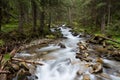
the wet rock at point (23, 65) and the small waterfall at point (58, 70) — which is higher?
the wet rock at point (23, 65)

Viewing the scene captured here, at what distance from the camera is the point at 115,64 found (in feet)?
44.4

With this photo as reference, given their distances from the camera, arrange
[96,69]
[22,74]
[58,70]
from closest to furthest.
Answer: [22,74], [96,69], [58,70]

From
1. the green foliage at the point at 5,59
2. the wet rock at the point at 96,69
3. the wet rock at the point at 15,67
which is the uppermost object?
the green foliage at the point at 5,59

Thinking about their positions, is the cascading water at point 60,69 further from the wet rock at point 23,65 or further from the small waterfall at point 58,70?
the wet rock at point 23,65

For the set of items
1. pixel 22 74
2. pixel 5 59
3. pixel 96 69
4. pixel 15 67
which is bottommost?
pixel 96 69

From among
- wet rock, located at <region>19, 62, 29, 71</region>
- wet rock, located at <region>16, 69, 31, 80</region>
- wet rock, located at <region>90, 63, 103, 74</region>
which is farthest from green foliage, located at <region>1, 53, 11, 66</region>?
wet rock, located at <region>90, 63, 103, 74</region>

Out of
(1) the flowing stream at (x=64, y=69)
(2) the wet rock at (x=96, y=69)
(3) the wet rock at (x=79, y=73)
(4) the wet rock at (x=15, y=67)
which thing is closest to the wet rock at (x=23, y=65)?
(4) the wet rock at (x=15, y=67)

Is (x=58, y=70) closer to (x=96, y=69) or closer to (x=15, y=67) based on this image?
(x=96, y=69)

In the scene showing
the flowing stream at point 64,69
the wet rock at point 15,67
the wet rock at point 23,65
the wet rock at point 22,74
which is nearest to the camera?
the wet rock at point 22,74

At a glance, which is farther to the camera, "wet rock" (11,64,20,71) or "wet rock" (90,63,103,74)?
"wet rock" (90,63,103,74)

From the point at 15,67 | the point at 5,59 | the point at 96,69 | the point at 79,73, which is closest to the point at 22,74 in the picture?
the point at 15,67

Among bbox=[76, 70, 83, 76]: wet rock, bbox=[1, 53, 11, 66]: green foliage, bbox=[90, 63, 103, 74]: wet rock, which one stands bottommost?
bbox=[76, 70, 83, 76]: wet rock

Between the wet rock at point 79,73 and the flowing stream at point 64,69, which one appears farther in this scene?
the wet rock at point 79,73

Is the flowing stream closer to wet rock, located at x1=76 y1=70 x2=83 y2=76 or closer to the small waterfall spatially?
the small waterfall
